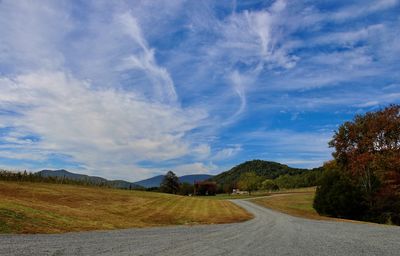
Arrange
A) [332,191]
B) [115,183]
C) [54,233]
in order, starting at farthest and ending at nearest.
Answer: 1. [115,183]
2. [332,191]
3. [54,233]

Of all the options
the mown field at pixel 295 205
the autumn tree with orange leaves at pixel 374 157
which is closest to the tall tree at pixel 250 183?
the mown field at pixel 295 205

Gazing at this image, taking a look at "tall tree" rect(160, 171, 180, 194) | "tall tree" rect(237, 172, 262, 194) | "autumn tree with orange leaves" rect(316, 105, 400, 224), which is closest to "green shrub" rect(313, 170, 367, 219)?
"autumn tree with orange leaves" rect(316, 105, 400, 224)

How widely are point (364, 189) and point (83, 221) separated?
3093 centimetres

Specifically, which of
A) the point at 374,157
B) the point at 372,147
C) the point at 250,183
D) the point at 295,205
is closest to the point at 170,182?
the point at 250,183

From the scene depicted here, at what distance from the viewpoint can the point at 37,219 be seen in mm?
18609

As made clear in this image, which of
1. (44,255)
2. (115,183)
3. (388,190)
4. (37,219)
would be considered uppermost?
(115,183)

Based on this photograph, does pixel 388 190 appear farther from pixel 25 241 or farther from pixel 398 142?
pixel 25 241

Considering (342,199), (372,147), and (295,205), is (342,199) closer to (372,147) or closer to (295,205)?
(372,147)

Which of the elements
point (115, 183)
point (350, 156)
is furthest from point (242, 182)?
point (350, 156)

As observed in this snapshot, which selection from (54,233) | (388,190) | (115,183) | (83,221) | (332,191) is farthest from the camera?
(115,183)

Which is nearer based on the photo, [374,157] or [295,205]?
[374,157]

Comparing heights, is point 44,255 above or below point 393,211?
below

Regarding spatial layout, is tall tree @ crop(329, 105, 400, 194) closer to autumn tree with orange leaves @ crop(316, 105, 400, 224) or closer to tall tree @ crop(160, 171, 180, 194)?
autumn tree with orange leaves @ crop(316, 105, 400, 224)

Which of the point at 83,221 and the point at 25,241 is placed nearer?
the point at 25,241
